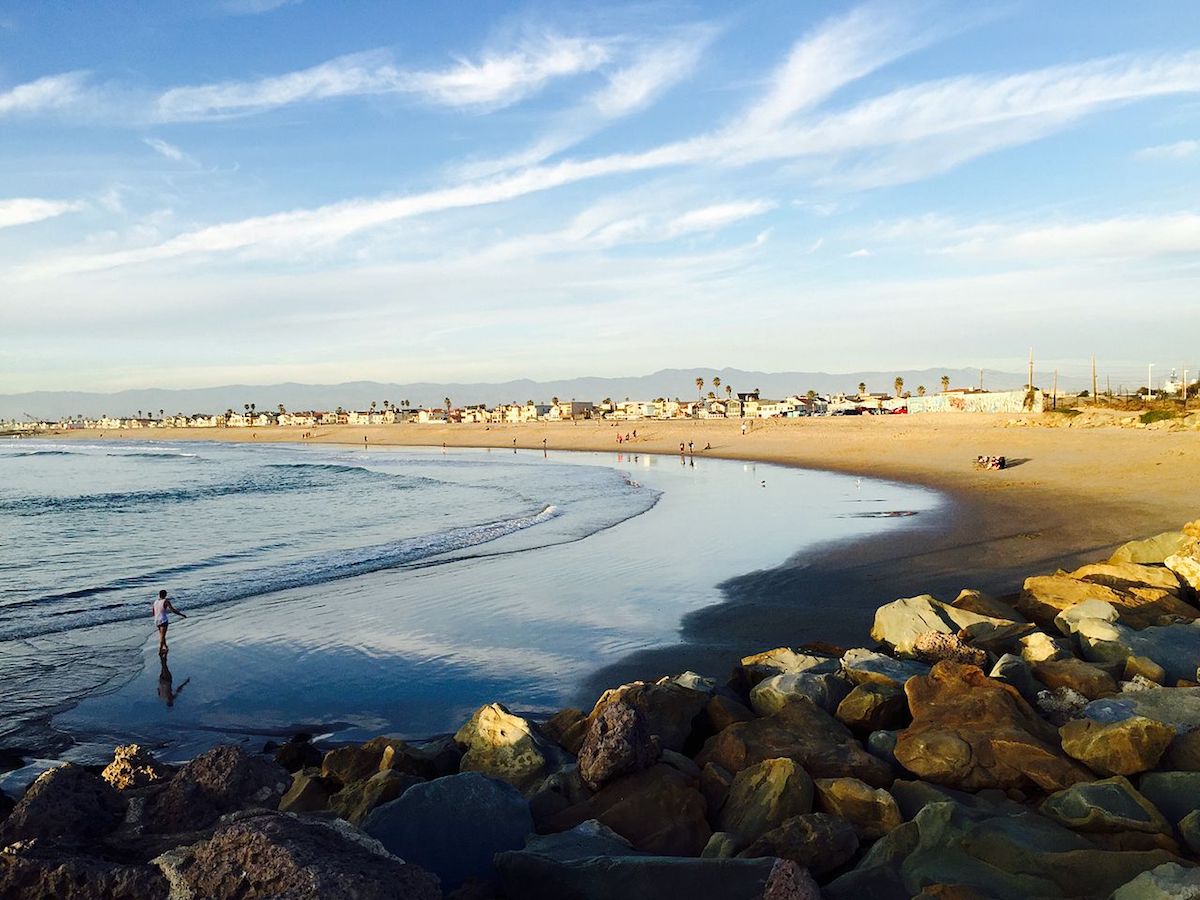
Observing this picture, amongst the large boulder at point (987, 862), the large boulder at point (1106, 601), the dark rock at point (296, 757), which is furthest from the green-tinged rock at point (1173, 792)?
the dark rock at point (296, 757)

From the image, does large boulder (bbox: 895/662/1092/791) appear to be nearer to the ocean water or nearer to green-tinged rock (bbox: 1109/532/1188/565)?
the ocean water

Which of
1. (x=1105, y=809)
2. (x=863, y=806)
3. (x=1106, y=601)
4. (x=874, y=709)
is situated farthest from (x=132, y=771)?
(x=1106, y=601)

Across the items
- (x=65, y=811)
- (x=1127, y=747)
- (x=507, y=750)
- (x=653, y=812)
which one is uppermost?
(x=65, y=811)

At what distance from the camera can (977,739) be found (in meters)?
6.71

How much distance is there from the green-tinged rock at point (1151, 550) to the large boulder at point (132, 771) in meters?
15.4

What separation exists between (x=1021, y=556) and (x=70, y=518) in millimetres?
36208

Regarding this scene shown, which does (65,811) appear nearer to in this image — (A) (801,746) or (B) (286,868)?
(B) (286,868)

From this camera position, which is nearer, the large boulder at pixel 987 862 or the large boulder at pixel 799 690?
the large boulder at pixel 987 862

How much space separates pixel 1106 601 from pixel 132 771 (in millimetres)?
11685

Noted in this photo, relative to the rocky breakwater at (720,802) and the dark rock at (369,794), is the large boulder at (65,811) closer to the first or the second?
the rocky breakwater at (720,802)

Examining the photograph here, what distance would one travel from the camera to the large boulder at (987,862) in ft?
16.2

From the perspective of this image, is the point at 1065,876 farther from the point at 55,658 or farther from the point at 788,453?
the point at 788,453

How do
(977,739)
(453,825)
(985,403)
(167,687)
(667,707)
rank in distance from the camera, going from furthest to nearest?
1. (985,403)
2. (167,687)
3. (667,707)
4. (977,739)
5. (453,825)

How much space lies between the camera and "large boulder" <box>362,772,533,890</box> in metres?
5.45
